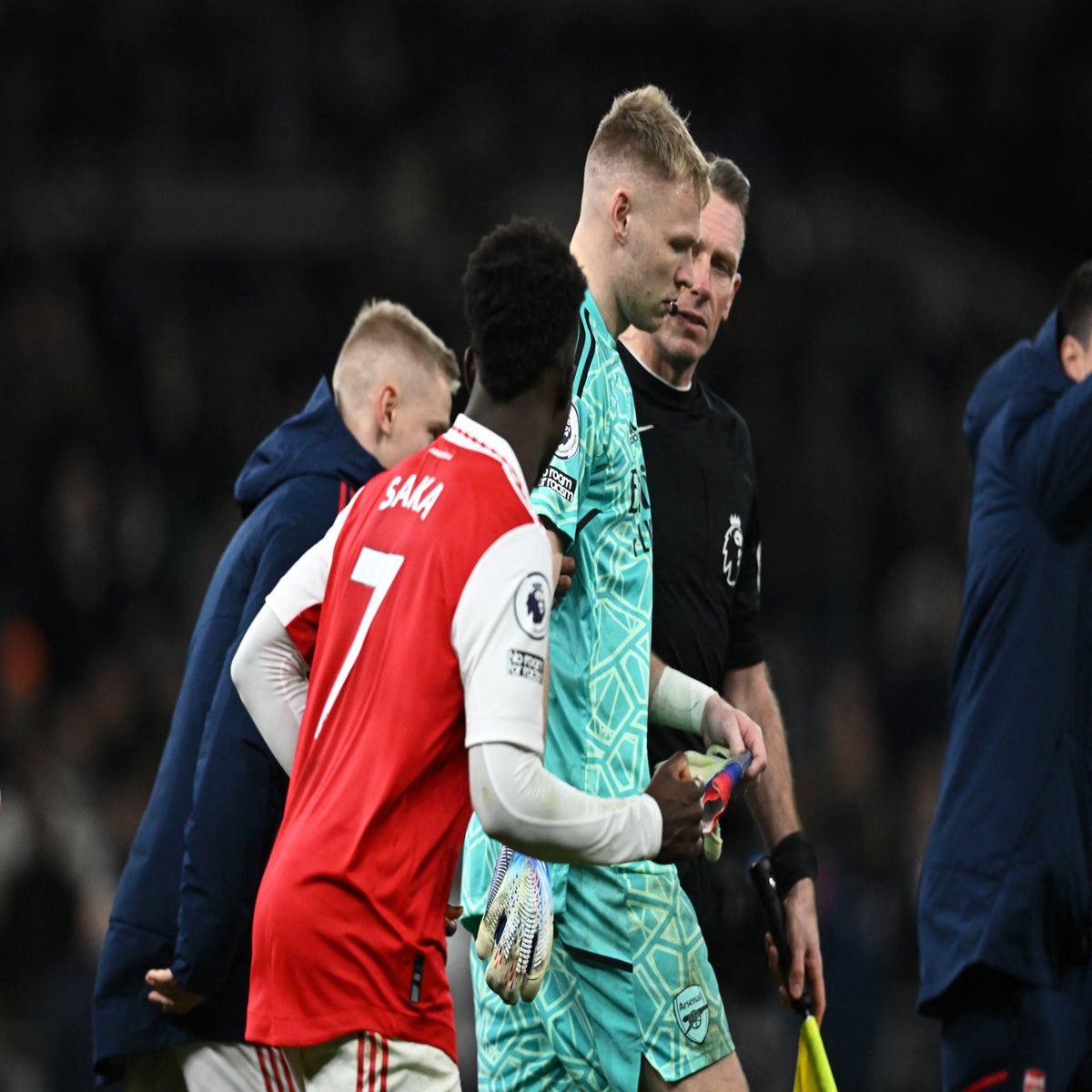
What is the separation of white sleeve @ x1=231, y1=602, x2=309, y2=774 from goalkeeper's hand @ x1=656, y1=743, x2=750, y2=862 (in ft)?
2.32

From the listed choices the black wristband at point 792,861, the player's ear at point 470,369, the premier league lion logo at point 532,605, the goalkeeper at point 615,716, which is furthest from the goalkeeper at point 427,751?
the black wristband at point 792,861

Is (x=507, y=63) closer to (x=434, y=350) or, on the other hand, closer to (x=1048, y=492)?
(x=434, y=350)

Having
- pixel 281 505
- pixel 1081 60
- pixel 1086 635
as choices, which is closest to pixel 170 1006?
pixel 281 505

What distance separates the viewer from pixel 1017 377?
419 cm

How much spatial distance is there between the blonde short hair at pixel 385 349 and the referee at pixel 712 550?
0.72 m

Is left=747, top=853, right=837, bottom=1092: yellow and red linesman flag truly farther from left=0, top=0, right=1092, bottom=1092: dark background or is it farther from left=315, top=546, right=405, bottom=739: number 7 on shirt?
left=0, top=0, right=1092, bottom=1092: dark background

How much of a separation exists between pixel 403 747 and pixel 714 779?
0.82 m

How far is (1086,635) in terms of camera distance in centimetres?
403

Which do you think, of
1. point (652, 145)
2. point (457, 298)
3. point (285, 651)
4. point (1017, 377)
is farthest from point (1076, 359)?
point (457, 298)

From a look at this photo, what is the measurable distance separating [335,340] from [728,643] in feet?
29.6

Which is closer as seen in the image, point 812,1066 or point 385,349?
point 812,1066

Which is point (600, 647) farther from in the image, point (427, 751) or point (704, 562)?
point (427, 751)

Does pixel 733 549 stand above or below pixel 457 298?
below

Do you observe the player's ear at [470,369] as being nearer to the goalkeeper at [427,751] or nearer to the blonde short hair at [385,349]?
the goalkeeper at [427,751]
